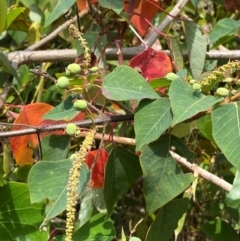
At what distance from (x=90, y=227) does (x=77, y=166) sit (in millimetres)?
296

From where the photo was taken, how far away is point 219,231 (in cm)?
117

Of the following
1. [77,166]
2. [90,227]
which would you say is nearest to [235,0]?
[90,227]

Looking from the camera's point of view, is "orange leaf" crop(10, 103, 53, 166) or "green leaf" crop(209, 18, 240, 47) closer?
"orange leaf" crop(10, 103, 53, 166)

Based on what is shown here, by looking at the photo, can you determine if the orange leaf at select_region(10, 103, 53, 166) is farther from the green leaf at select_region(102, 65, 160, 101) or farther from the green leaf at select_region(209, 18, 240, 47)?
the green leaf at select_region(209, 18, 240, 47)

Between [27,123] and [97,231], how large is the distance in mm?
277

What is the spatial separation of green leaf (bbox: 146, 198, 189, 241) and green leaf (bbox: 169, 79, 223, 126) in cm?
25

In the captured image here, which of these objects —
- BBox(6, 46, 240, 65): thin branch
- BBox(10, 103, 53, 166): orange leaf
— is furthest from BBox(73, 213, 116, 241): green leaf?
BBox(6, 46, 240, 65): thin branch

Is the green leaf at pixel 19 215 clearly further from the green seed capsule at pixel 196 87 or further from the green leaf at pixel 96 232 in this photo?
the green seed capsule at pixel 196 87

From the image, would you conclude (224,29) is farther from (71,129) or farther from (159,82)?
(71,129)

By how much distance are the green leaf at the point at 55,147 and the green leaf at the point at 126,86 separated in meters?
0.16

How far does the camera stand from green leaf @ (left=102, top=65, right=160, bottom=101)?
0.82 meters

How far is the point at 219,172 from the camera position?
1320 millimetres

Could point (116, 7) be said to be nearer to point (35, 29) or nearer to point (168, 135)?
point (168, 135)

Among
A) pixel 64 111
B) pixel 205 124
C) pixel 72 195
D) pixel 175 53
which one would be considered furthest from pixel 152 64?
pixel 72 195
